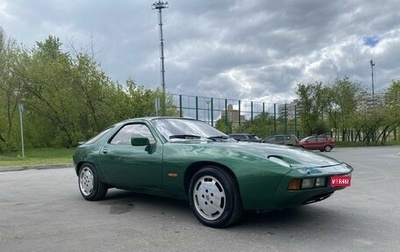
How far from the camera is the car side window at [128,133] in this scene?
5.92 m

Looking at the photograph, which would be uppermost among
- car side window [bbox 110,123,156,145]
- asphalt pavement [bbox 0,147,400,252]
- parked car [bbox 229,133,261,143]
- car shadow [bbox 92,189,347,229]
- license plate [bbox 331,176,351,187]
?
car side window [bbox 110,123,156,145]

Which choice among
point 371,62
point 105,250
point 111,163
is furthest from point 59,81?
point 371,62

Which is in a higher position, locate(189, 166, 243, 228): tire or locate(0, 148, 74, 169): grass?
locate(189, 166, 243, 228): tire

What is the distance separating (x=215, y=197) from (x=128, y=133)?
6.96ft

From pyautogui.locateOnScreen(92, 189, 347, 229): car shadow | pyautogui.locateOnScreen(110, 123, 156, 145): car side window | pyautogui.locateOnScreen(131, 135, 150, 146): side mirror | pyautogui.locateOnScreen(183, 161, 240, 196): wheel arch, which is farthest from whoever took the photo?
pyautogui.locateOnScreen(110, 123, 156, 145): car side window

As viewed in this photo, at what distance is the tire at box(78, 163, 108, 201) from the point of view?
6539 mm

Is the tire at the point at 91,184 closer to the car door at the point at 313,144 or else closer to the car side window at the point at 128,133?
the car side window at the point at 128,133

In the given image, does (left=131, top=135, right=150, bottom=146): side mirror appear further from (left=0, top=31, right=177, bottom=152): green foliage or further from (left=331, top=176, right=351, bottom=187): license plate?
(left=0, top=31, right=177, bottom=152): green foliage

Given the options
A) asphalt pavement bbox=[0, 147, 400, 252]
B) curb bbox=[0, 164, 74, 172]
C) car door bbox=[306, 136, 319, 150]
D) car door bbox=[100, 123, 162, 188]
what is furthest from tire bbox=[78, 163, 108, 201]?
car door bbox=[306, 136, 319, 150]

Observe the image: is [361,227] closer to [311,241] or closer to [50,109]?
[311,241]

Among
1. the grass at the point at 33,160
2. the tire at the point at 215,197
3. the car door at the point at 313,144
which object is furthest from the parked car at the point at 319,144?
the tire at the point at 215,197

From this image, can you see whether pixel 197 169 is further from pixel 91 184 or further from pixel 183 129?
pixel 91 184

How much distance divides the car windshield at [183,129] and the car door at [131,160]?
0.19 meters

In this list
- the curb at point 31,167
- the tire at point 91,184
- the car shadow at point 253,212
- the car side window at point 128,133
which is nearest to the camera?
the car shadow at point 253,212
